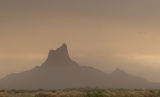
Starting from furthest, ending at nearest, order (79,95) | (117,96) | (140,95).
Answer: (140,95), (117,96), (79,95)

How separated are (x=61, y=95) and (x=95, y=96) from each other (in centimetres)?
684

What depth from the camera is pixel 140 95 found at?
55.6m

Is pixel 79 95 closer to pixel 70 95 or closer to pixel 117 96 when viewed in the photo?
pixel 70 95

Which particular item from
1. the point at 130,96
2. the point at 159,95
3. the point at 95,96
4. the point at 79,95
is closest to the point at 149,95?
the point at 159,95

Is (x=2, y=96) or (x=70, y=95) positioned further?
(x=70, y=95)

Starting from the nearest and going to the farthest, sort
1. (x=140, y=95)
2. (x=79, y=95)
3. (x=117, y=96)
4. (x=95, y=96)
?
(x=95, y=96) < (x=79, y=95) < (x=117, y=96) < (x=140, y=95)

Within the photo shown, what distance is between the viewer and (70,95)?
154 ft

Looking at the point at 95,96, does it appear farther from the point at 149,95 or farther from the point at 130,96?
the point at 149,95

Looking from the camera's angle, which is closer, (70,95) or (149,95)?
(70,95)

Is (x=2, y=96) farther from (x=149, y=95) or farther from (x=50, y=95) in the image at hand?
(x=149, y=95)

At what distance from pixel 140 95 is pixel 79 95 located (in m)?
13.4

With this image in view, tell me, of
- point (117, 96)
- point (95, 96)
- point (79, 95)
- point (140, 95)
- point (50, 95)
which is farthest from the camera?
point (140, 95)

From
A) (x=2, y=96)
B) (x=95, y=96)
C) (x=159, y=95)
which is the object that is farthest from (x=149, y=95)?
(x=2, y=96)

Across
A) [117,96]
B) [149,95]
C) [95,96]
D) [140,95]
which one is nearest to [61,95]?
[95,96]
